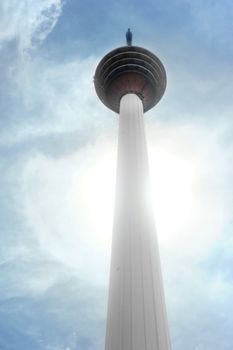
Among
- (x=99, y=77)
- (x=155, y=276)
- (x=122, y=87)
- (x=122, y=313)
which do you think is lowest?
(x=122, y=313)

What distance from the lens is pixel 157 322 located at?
1199cm

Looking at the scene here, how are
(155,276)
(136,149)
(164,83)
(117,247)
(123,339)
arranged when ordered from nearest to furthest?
(123,339), (155,276), (117,247), (136,149), (164,83)

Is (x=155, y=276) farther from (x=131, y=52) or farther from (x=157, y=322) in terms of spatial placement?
(x=131, y=52)

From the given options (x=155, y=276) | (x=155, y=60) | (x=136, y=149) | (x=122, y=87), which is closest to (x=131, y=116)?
(x=136, y=149)

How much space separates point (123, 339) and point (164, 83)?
28751mm

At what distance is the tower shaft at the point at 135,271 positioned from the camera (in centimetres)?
1155

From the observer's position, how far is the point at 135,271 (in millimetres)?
13617

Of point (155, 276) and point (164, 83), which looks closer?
point (155, 276)

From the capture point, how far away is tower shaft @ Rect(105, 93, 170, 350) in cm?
1155

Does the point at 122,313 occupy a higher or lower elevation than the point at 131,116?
lower

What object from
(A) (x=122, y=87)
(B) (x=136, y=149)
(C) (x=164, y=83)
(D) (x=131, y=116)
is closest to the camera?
A: (B) (x=136, y=149)

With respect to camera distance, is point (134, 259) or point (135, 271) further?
point (134, 259)

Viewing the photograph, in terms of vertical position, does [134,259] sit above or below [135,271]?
above

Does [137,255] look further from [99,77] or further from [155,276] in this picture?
[99,77]
